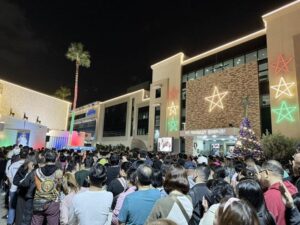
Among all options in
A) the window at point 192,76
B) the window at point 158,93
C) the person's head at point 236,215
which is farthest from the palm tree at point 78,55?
the person's head at point 236,215

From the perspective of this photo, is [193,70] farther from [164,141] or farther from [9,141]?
[9,141]

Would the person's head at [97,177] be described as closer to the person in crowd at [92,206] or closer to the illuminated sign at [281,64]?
the person in crowd at [92,206]

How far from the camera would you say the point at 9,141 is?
2267 cm

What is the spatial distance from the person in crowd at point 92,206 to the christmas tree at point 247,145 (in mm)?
18790

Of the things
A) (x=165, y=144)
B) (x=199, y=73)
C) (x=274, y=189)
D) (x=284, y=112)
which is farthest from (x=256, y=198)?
(x=199, y=73)

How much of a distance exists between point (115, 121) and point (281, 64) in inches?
1493

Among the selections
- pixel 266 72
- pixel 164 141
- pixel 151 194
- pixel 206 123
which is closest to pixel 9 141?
pixel 164 141

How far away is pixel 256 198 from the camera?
2.45 metres

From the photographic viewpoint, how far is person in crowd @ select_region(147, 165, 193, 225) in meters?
2.83

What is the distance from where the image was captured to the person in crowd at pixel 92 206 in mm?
3248

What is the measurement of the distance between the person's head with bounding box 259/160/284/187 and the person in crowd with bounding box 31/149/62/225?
3.63 metres

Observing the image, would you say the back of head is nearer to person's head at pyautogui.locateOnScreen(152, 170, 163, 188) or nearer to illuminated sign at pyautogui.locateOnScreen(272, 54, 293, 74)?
person's head at pyautogui.locateOnScreen(152, 170, 163, 188)

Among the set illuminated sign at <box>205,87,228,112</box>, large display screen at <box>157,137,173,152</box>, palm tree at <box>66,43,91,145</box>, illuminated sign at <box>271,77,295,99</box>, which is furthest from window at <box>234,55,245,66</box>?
palm tree at <box>66,43,91,145</box>

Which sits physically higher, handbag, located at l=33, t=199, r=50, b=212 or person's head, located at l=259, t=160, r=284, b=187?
person's head, located at l=259, t=160, r=284, b=187
